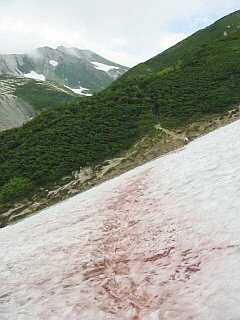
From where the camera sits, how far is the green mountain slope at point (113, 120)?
45250 millimetres

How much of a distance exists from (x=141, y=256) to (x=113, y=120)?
130 feet

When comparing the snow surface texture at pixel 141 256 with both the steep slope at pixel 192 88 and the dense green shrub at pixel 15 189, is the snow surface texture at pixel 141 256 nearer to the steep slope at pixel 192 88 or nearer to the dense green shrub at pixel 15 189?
the dense green shrub at pixel 15 189

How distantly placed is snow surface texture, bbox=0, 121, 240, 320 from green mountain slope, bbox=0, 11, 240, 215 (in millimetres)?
21241

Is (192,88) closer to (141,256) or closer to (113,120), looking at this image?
(113,120)

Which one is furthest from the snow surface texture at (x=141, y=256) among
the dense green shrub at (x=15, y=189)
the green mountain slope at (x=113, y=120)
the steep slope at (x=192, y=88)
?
the steep slope at (x=192, y=88)

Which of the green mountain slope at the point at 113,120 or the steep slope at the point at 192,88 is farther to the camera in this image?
the steep slope at the point at 192,88

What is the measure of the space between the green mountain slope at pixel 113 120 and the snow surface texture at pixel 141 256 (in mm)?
21241

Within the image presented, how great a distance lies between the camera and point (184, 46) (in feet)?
458

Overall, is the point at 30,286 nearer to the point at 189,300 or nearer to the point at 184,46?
the point at 189,300

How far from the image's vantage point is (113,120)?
2116 inches

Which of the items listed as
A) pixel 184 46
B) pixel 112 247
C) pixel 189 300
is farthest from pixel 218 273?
pixel 184 46

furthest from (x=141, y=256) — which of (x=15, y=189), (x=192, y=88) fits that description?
(x=192, y=88)

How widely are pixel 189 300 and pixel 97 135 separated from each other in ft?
130

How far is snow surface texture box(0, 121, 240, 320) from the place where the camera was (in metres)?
11.7
